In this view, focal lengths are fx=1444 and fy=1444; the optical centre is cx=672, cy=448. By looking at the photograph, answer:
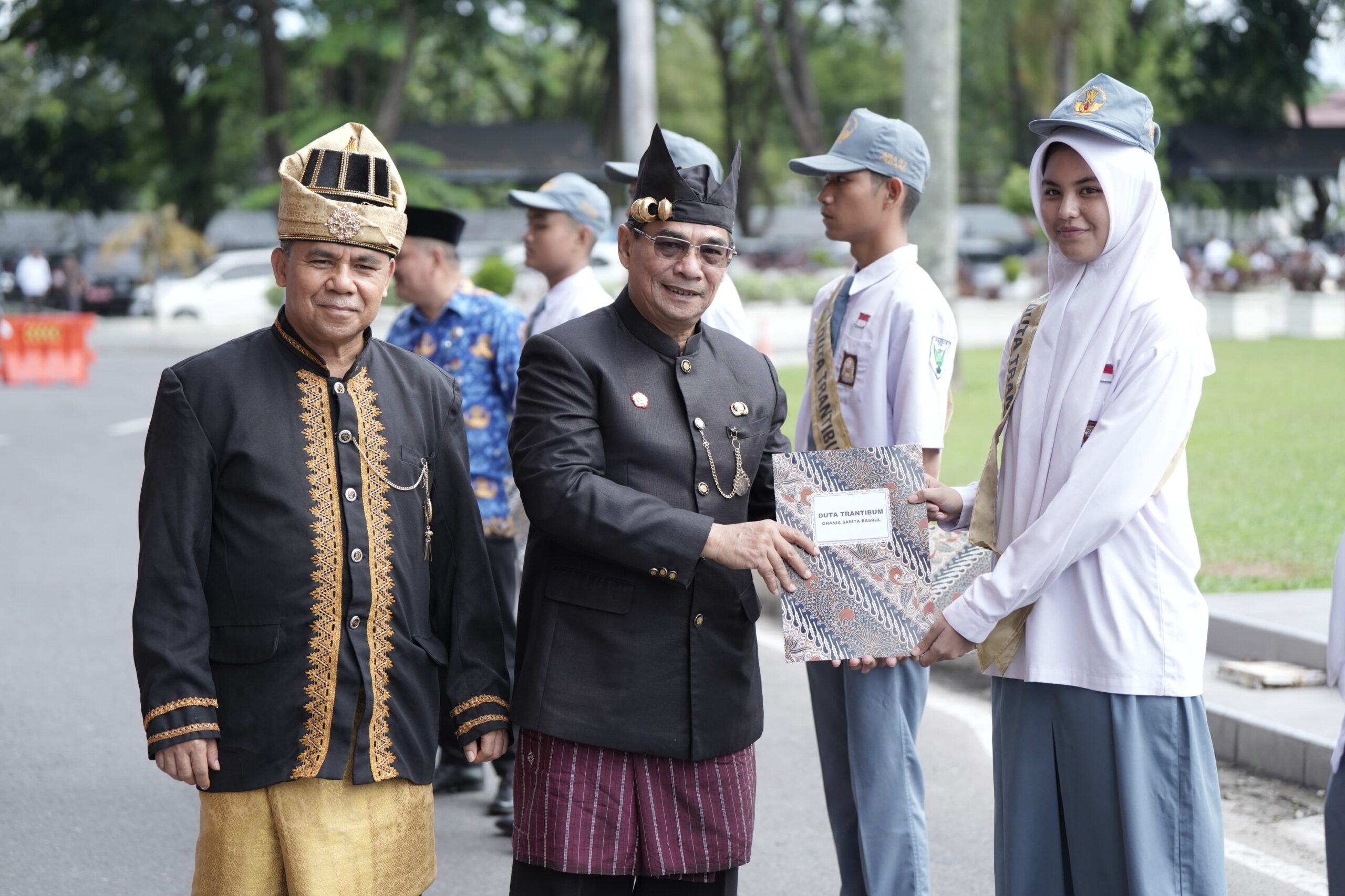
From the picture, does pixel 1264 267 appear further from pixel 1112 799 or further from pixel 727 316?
pixel 1112 799

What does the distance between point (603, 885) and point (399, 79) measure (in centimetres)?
3237

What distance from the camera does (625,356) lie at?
10.5 ft

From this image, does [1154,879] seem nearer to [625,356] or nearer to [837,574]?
[837,574]

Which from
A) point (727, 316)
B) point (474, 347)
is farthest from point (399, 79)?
point (727, 316)

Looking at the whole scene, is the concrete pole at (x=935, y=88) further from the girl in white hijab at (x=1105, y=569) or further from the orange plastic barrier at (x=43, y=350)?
the orange plastic barrier at (x=43, y=350)

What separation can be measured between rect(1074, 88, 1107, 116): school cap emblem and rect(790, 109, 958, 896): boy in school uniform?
0.97 metres

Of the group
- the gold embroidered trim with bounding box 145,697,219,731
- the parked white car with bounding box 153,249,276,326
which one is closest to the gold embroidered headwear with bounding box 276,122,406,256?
the gold embroidered trim with bounding box 145,697,219,731

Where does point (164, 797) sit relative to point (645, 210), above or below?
below

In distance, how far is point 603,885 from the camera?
3.23m

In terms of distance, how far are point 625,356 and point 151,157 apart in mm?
48355

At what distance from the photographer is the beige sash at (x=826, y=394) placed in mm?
4262

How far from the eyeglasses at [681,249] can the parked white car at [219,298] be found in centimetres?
3067

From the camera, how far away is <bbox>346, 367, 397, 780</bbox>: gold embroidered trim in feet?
10.1

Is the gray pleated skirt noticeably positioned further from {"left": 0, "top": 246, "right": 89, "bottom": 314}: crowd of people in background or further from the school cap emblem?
{"left": 0, "top": 246, "right": 89, "bottom": 314}: crowd of people in background
